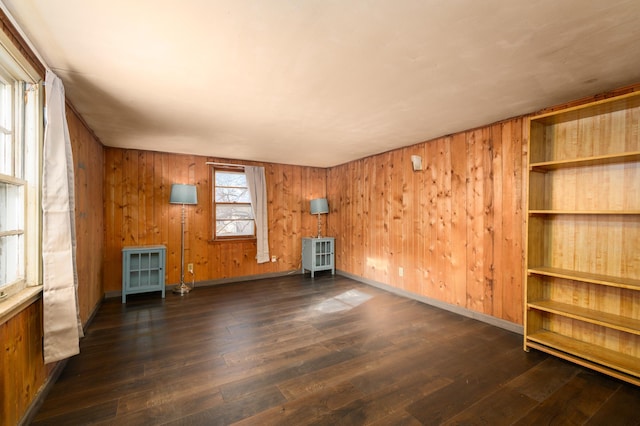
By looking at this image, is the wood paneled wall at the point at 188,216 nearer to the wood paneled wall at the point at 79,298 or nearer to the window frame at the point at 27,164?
the wood paneled wall at the point at 79,298

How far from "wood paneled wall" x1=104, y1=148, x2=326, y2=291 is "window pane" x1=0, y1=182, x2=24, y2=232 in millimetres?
2756

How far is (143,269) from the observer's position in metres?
4.04

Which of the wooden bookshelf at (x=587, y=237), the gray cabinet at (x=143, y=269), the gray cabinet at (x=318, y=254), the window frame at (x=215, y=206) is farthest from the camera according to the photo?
the gray cabinet at (x=318, y=254)

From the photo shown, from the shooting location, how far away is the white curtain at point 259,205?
5168 mm

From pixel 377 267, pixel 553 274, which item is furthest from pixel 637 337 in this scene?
pixel 377 267

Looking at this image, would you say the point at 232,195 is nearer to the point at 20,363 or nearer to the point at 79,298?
the point at 79,298

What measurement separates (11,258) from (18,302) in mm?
372

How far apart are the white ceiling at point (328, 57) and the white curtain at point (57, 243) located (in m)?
0.39

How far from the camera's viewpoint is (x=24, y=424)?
5.26 ft

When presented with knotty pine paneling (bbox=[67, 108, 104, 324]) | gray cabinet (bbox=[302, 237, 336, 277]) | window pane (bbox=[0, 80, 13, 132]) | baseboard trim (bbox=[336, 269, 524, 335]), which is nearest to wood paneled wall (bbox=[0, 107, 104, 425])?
knotty pine paneling (bbox=[67, 108, 104, 324])

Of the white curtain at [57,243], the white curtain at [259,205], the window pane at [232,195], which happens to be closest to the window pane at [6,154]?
the white curtain at [57,243]

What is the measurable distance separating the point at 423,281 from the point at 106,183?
4.88 m

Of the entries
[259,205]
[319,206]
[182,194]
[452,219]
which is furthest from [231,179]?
[452,219]

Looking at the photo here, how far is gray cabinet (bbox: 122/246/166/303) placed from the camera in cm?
391
